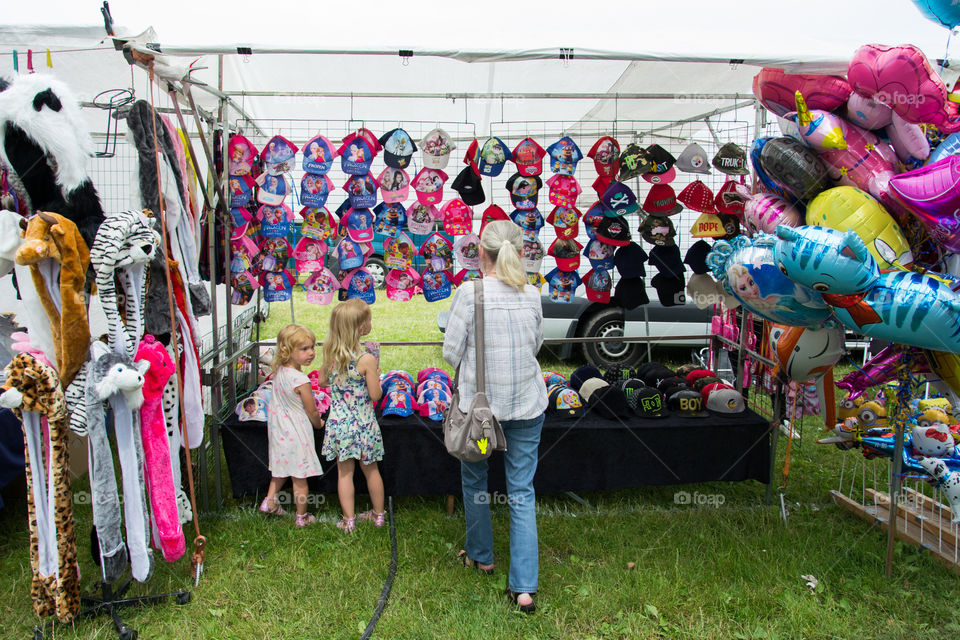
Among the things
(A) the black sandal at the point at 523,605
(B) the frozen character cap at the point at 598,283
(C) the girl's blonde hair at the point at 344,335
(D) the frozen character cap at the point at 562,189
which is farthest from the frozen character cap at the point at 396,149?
(A) the black sandal at the point at 523,605

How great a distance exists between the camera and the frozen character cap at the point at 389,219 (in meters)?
3.58

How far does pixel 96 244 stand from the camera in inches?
83.4

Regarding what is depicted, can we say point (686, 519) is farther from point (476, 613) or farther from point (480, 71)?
point (480, 71)

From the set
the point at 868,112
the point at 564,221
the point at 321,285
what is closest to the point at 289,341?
the point at 321,285

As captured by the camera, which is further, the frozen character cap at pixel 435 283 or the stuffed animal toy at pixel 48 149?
the frozen character cap at pixel 435 283

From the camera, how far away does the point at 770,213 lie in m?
2.69

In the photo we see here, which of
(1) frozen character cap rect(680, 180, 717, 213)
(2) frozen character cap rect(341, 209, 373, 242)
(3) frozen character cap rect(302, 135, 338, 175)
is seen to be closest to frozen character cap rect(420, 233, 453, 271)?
(2) frozen character cap rect(341, 209, 373, 242)

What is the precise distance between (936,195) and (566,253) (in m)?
1.85

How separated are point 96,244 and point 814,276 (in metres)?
2.38

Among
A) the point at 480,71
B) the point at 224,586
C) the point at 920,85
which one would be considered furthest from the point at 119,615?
the point at 920,85

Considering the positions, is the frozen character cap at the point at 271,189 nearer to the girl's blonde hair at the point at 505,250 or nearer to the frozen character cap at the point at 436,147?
the frozen character cap at the point at 436,147

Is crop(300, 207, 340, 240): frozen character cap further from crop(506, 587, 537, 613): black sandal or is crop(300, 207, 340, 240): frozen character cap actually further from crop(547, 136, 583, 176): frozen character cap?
crop(506, 587, 537, 613): black sandal

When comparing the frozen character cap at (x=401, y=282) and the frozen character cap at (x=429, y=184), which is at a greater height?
the frozen character cap at (x=429, y=184)

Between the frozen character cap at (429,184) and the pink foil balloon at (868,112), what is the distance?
6.47ft
